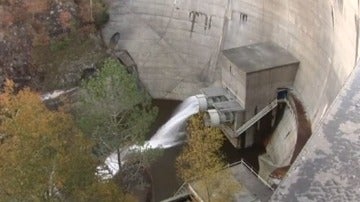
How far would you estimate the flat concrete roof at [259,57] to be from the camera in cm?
1819

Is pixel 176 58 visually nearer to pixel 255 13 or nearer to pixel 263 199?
pixel 255 13

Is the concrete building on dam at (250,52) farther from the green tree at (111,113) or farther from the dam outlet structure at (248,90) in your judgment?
the green tree at (111,113)

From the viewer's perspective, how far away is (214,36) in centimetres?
2314

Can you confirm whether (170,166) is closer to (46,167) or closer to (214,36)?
(214,36)

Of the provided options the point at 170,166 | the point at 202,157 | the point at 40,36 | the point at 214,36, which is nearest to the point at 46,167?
the point at 202,157

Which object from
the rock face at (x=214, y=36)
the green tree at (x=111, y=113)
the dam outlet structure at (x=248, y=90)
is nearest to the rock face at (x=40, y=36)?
the rock face at (x=214, y=36)

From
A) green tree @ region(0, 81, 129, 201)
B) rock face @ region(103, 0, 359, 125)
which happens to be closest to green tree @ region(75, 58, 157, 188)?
green tree @ region(0, 81, 129, 201)

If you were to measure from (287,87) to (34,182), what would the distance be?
420 inches

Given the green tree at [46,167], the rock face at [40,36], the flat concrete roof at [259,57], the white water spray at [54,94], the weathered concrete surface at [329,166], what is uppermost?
the weathered concrete surface at [329,166]

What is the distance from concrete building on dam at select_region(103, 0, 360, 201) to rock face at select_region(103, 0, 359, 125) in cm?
3

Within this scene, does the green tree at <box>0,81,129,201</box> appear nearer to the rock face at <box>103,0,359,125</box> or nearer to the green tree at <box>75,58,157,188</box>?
the green tree at <box>75,58,157,188</box>

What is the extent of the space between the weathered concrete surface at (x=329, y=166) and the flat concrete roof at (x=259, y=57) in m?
15.2

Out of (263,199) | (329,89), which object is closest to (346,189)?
(263,199)

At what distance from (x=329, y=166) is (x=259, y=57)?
1643 cm
